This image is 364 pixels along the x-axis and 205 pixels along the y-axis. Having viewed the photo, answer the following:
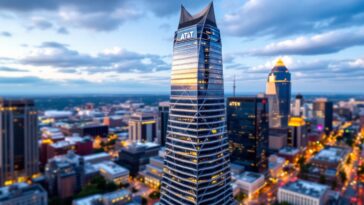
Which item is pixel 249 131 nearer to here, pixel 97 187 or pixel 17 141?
pixel 97 187

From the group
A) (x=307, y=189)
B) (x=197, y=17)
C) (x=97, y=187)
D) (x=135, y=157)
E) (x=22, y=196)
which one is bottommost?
(x=97, y=187)

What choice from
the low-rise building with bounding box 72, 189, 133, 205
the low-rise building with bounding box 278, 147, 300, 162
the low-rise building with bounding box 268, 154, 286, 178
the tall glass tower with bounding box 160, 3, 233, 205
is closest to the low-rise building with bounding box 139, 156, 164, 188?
the low-rise building with bounding box 72, 189, 133, 205

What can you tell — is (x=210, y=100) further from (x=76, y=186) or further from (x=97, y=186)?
(x=76, y=186)

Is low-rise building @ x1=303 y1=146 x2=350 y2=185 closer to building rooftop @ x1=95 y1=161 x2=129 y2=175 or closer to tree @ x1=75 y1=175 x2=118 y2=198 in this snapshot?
building rooftop @ x1=95 y1=161 x2=129 y2=175

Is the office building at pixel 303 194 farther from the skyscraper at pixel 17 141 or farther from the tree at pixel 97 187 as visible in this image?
the skyscraper at pixel 17 141

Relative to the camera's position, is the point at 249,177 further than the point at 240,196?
Yes

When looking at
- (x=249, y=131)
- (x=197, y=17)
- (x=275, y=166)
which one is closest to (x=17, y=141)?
(x=197, y=17)
